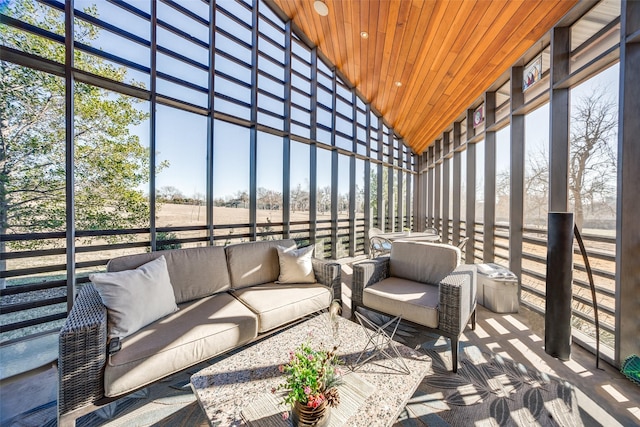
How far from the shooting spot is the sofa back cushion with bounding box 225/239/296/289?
2.57 m

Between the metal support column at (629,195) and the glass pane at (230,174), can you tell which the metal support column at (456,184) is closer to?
the metal support column at (629,195)

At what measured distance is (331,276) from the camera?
104 inches

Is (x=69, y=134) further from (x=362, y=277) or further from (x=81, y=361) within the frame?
(x=362, y=277)

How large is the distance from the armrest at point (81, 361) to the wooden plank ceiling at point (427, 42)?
12.9 feet

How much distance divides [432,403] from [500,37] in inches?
146

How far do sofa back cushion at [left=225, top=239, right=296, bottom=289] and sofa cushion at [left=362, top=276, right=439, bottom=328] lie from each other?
3.59 feet

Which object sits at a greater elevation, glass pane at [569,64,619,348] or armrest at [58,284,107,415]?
glass pane at [569,64,619,348]

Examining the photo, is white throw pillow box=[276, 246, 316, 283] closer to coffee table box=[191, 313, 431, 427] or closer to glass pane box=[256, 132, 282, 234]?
coffee table box=[191, 313, 431, 427]

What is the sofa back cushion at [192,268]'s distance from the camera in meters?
2.10

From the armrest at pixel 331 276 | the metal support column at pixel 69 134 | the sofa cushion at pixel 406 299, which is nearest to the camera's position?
the sofa cushion at pixel 406 299

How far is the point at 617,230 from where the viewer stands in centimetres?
194

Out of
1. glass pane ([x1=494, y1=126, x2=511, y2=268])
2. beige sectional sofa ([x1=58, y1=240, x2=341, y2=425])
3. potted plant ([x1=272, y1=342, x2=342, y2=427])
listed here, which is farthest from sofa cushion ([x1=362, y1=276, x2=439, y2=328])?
glass pane ([x1=494, y1=126, x2=511, y2=268])

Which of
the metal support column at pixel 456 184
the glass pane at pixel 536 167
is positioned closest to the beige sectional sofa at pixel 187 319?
the glass pane at pixel 536 167

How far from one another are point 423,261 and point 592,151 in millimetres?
1990
